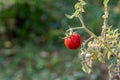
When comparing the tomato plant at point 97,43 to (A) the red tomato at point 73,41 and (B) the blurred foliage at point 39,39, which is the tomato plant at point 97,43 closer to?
(A) the red tomato at point 73,41

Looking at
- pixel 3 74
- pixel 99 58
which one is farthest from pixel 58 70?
pixel 99 58

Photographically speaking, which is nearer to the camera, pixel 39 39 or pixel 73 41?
pixel 73 41

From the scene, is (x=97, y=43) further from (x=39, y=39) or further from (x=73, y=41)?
(x=39, y=39)

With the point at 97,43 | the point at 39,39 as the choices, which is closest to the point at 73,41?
the point at 97,43

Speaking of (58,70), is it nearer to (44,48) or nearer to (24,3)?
(44,48)

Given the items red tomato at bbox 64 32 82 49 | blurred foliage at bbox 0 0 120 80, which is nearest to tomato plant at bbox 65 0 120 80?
red tomato at bbox 64 32 82 49

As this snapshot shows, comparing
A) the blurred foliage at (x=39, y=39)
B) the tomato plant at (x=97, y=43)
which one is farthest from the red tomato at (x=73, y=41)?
the blurred foliage at (x=39, y=39)

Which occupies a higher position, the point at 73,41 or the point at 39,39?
the point at 39,39

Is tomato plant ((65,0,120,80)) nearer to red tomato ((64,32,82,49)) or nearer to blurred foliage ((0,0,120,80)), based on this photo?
red tomato ((64,32,82,49))
